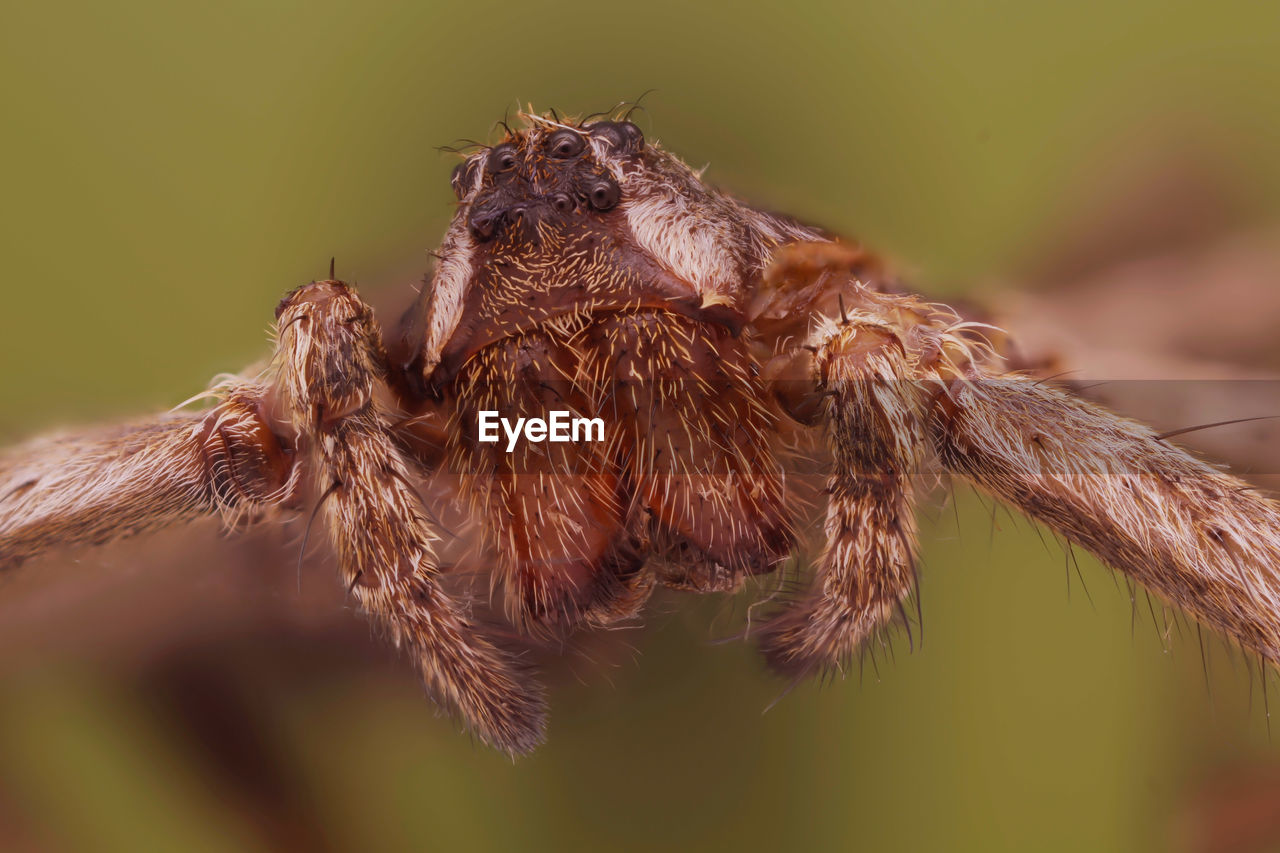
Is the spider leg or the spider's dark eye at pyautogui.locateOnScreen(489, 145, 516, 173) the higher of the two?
→ the spider's dark eye at pyautogui.locateOnScreen(489, 145, 516, 173)

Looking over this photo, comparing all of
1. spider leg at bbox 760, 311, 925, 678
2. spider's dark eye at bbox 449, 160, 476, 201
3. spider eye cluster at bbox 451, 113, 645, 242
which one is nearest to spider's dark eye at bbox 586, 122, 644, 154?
spider eye cluster at bbox 451, 113, 645, 242

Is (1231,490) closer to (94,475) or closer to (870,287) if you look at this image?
(870,287)

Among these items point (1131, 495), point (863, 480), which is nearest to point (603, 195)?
point (863, 480)

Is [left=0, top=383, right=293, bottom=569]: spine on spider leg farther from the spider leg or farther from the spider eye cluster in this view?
the spider leg

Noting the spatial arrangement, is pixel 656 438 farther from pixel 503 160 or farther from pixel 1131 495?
pixel 1131 495

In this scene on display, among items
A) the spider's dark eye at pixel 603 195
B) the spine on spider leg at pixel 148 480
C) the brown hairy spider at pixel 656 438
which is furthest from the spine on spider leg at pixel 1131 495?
the spine on spider leg at pixel 148 480

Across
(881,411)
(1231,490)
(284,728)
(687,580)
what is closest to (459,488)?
(687,580)

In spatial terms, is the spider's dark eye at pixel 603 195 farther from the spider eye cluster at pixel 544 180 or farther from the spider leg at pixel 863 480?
the spider leg at pixel 863 480
